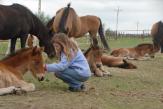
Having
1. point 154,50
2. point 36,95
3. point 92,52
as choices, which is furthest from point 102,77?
point 154,50

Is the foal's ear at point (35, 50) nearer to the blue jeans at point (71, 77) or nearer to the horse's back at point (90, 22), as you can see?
the blue jeans at point (71, 77)

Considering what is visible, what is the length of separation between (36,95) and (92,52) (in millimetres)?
4498

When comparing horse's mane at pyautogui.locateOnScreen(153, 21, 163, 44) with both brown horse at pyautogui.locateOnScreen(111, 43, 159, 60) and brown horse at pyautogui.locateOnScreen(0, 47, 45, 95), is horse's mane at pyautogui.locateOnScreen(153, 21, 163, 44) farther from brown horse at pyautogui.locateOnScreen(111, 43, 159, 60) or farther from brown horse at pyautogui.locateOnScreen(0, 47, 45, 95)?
brown horse at pyautogui.locateOnScreen(0, 47, 45, 95)

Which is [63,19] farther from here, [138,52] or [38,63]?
[38,63]

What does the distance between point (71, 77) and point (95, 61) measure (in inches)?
136

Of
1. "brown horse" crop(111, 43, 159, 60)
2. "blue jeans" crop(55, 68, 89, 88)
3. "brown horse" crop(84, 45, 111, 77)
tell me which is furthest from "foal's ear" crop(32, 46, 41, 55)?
"brown horse" crop(111, 43, 159, 60)

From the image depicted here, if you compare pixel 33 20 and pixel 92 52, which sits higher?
pixel 33 20

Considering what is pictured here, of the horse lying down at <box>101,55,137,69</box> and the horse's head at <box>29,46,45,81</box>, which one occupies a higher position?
the horse's head at <box>29,46,45,81</box>

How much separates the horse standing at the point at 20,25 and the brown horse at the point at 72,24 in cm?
66

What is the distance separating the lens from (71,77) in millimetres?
9688

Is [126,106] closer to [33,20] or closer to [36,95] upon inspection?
[36,95]

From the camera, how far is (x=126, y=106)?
28.1 ft

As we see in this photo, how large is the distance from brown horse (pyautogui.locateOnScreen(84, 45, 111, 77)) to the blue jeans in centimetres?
298

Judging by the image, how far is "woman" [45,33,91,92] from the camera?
30.7ft
